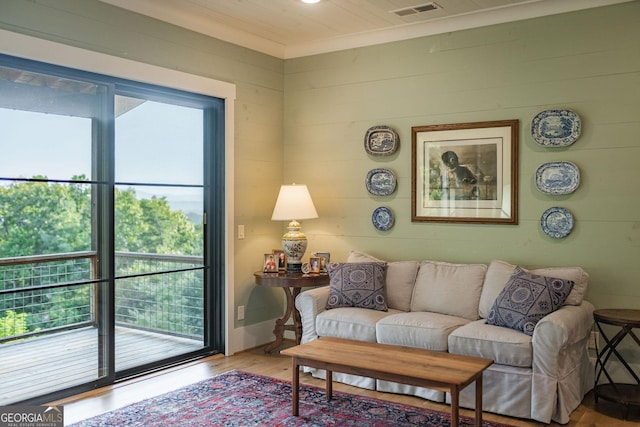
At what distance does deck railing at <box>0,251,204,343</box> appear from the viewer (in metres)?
3.62

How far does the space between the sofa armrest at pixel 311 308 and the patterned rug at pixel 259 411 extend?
482 millimetres

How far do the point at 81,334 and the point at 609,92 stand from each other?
3.95m

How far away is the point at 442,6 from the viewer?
14.3 ft

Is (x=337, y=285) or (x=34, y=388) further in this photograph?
(x=337, y=285)

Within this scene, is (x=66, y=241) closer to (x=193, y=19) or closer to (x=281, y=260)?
(x=281, y=260)

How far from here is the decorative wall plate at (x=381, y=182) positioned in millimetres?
5005

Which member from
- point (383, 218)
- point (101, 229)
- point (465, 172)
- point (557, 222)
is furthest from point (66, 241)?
point (557, 222)

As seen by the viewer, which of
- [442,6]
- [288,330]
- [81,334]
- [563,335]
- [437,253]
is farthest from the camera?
[288,330]

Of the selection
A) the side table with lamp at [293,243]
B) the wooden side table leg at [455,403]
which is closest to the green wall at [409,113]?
the side table with lamp at [293,243]

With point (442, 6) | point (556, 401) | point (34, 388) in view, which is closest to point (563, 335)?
point (556, 401)

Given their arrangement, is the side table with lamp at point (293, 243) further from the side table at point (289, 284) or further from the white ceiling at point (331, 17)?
the white ceiling at point (331, 17)

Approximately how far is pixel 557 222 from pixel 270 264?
2.30 metres

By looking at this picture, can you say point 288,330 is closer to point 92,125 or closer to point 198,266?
point 198,266

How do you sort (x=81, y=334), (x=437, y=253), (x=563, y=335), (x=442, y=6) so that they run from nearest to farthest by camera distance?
(x=563, y=335) → (x=81, y=334) → (x=442, y=6) → (x=437, y=253)
